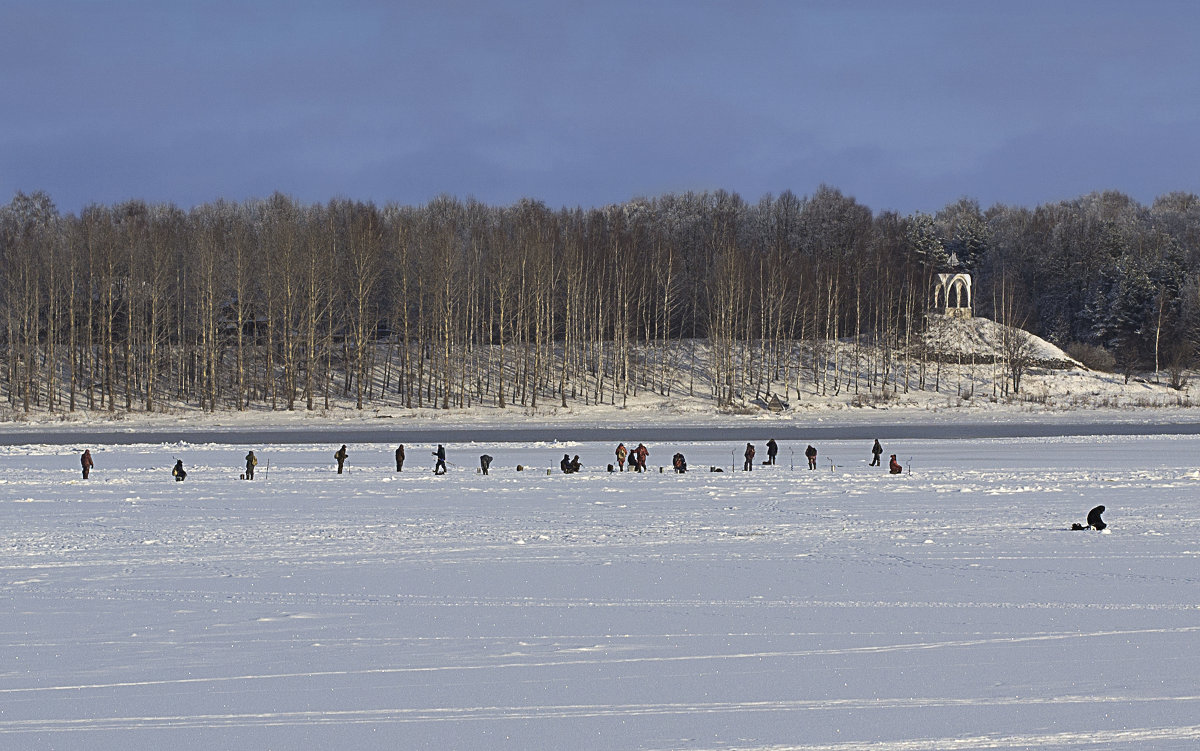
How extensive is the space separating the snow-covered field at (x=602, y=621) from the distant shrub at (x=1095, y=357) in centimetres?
6019

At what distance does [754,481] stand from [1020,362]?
164 feet

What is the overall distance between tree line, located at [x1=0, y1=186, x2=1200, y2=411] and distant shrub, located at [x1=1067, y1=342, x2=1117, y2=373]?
2106 millimetres

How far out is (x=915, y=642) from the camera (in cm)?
1228

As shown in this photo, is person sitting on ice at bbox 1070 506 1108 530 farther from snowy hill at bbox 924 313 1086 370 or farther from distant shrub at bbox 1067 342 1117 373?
distant shrub at bbox 1067 342 1117 373

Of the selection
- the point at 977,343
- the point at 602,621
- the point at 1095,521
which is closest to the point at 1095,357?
the point at 977,343

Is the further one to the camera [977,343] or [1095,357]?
[1095,357]

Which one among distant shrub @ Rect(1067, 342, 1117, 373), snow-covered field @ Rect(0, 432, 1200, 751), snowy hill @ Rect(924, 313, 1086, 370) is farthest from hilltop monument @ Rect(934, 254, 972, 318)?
snow-covered field @ Rect(0, 432, 1200, 751)

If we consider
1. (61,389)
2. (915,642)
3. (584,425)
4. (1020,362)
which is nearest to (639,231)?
(1020,362)

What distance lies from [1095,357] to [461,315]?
167 ft

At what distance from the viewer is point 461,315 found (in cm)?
7925

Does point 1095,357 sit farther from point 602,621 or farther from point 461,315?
point 602,621

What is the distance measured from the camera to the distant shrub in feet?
270

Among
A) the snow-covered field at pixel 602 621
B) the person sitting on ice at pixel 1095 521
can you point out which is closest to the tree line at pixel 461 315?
the snow-covered field at pixel 602 621

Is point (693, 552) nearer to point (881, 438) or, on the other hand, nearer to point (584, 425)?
point (881, 438)
